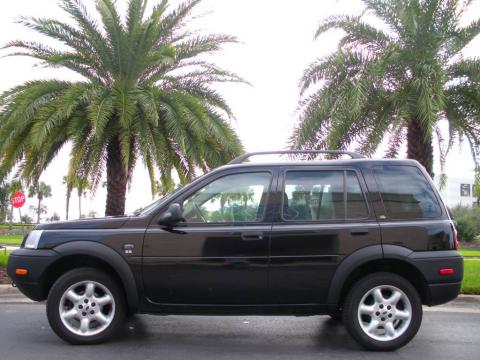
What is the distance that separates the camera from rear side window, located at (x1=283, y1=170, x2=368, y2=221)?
19.1 feet

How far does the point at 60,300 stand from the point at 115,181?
8215mm

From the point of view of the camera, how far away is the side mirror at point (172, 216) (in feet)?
18.1

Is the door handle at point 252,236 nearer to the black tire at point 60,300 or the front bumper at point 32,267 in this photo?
the black tire at point 60,300

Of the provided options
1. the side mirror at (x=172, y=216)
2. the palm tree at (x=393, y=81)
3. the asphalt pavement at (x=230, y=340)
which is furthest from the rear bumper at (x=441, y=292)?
the palm tree at (x=393, y=81)

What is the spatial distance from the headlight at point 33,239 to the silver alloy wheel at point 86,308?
609 millimetres

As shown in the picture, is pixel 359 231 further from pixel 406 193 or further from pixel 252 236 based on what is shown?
pixel 252 236

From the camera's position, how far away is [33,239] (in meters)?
5.96

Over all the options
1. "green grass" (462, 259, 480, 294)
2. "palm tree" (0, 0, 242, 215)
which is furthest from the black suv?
"palm tree" (0, 0, 242, 215)

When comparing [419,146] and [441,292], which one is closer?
[441,292]

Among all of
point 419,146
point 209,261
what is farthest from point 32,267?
point 419,146

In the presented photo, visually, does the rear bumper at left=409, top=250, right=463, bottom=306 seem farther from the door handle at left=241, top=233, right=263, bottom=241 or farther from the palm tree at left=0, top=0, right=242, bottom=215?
the palm tree at left=0, top=0, right=242, bottom=215

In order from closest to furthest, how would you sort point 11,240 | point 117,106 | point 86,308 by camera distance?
point 86,308 → point 117,106 → point 11,240

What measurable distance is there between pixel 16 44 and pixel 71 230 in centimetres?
900

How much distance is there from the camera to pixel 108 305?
19.0 ft
